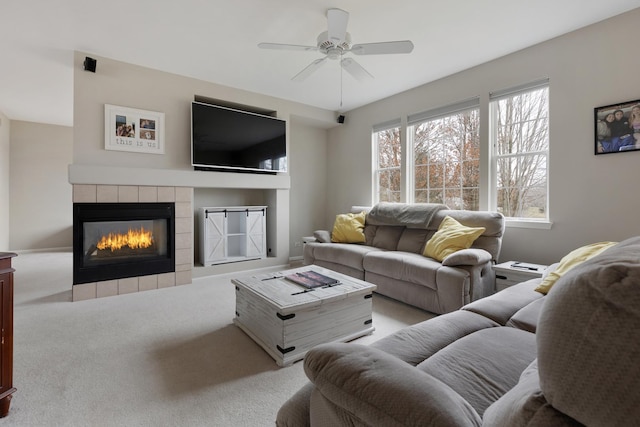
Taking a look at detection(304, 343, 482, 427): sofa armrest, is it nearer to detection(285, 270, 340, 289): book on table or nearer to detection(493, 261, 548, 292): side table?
detection(285, 270, 340, 289): book on table

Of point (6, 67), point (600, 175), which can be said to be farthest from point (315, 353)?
point (6, 67)

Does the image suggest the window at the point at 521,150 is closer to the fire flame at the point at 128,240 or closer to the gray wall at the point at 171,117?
the gray wall at the point at 171,117

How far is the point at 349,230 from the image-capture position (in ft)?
13.9

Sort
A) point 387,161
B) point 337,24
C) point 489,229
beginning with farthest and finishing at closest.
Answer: point 387,161 → point 489,229 → point 337,24

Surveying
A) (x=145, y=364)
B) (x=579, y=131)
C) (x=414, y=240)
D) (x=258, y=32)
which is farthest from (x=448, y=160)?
(x=145, y=364)

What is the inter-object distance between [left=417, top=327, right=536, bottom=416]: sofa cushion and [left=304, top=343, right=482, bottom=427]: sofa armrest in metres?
0.32

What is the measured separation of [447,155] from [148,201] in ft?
12.7

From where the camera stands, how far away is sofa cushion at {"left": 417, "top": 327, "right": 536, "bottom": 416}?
1040 mm

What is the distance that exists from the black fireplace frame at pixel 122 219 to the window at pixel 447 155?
340 centimetres

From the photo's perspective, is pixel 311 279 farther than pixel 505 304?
Yes

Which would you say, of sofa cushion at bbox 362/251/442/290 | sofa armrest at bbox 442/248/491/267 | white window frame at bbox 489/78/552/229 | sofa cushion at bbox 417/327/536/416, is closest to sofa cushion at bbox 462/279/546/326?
sofa cushion at bbox 417/327/536/416

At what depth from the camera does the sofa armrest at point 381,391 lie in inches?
26.4

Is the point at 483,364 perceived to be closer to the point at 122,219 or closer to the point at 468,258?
the point at 468,258

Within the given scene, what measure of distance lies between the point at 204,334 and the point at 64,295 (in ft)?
7.16
